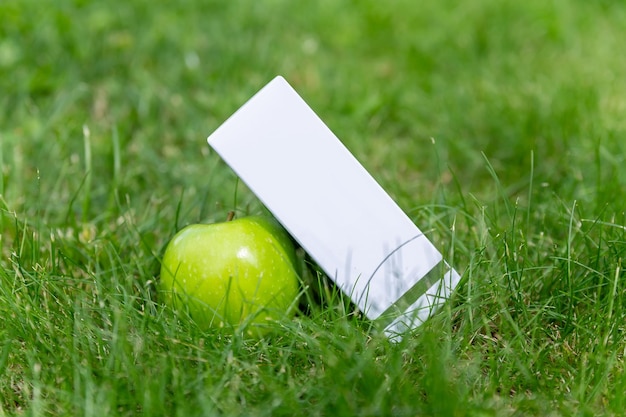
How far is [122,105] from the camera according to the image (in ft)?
10.6

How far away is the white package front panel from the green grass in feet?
0.38

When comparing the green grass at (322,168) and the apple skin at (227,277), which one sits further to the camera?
the apple skin at (227,277)

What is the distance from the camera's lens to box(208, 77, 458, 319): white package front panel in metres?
1.75

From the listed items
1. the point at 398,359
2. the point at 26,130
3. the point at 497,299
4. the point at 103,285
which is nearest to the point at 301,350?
the point at 398,359

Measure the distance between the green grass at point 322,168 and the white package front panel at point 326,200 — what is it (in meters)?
0.12

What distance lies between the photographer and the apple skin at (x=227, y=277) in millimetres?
1726

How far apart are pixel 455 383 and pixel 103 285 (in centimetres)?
88

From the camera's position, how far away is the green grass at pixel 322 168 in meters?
1.55

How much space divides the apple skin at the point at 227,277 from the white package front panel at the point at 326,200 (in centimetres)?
9

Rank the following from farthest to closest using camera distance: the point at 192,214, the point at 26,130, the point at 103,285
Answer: the point at 26,130, the point at 192,214, the point at 103,285

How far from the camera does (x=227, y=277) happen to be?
67.9 inches

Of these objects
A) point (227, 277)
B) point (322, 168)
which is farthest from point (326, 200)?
point (227, 277)

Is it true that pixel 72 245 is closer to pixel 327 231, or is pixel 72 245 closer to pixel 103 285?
pixel 103 285

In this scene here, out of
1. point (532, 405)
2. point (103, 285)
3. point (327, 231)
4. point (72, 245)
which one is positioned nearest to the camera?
point (532, 405)
